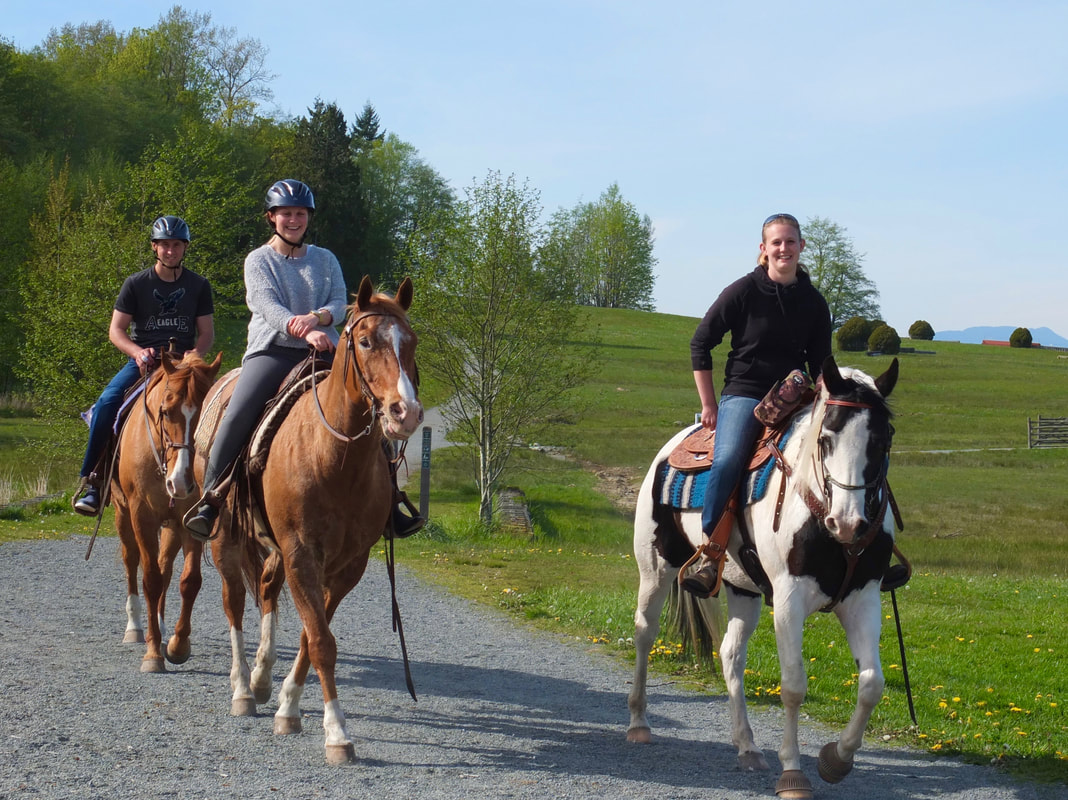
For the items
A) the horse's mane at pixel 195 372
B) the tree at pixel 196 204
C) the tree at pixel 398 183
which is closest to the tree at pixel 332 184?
the tree at pixel 398 183

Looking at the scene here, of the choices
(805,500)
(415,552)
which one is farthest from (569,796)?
(415,552)

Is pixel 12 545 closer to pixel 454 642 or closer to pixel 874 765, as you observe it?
pixel 454 642

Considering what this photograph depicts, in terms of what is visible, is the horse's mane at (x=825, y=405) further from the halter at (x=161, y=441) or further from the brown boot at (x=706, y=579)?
the halter at (x=161, y=441)

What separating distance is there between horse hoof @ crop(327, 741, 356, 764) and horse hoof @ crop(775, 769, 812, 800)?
227cm

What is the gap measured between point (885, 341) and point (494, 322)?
6468 cm

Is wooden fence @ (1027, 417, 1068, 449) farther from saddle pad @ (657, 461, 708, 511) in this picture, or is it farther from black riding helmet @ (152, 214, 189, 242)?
black riding helmet @ (152, 214, 189, 242)

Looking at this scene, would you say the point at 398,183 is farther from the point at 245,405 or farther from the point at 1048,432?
the point at 245,405

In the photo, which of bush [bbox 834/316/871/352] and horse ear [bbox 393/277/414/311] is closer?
horse ear [bbox 393/277/414/311]

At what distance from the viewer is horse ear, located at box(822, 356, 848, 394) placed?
5.32 meters

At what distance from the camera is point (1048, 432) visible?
45.9 metres

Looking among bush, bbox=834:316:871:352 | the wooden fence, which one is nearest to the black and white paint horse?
the wooden fence

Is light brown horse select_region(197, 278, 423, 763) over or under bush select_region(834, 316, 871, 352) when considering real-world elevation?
under

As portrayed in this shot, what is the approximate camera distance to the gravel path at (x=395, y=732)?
17.9 feet

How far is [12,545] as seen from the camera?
49.1ft
